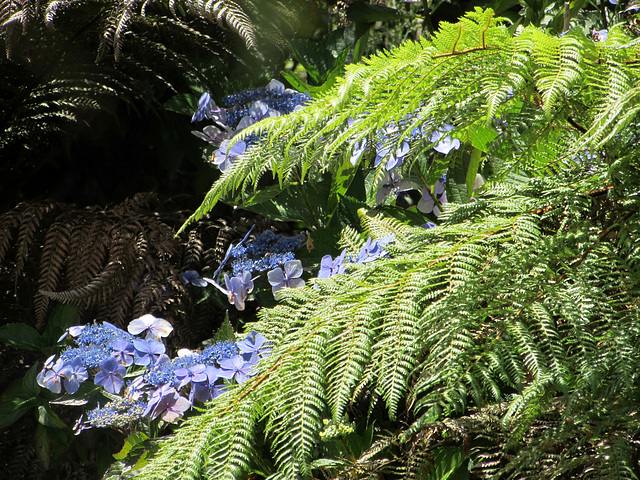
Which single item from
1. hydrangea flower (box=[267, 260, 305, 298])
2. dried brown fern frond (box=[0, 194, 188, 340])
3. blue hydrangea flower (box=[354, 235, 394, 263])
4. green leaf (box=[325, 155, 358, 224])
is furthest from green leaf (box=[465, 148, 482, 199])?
dried brown fern frond (box=[0, 194, 188, 340])

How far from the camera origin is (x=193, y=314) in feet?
5.70

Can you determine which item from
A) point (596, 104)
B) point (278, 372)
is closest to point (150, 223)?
point (278, 372)

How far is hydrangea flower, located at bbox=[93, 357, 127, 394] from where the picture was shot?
133cm

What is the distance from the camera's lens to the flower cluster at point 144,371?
1.26 meters

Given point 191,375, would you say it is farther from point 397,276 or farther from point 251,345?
point 397,276

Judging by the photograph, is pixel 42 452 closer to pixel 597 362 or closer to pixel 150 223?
pixel 150 223

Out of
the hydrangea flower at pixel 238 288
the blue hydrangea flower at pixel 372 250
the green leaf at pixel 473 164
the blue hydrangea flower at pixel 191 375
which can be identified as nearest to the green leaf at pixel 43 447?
the blue hydrangea flower at pixel 191 375

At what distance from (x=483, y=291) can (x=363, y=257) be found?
44 cm

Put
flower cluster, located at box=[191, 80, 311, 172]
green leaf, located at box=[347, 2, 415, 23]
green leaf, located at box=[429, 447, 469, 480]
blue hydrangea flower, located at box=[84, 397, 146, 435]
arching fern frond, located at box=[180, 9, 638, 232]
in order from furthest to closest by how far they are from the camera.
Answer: green leaf, located at box=[347, 2, 415, 23] < flower cluster, located at box=[191, 80, 311, 172] < blue hydrangea flower, located at box=[84, 397, 146, 435] < green leaf, located at box=[429, 447, 469, 480] < arching fern frond, located at box=[180, 9, 638, 232]

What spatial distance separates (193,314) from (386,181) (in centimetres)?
69

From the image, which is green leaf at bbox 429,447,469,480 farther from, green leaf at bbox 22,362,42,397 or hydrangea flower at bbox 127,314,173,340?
green leaf at bbox 22,362,42,397

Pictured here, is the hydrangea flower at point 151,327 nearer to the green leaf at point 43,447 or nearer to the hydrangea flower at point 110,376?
the hydrangea flower at point 110,376

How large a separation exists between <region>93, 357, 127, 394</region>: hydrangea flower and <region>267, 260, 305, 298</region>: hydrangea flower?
1.34 feet

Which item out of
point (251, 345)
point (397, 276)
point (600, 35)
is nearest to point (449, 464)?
point (397, 276)
